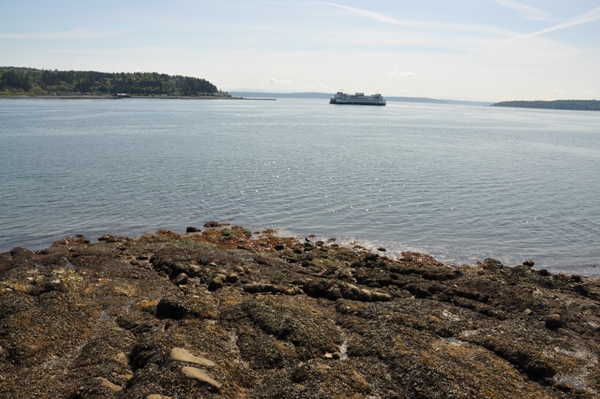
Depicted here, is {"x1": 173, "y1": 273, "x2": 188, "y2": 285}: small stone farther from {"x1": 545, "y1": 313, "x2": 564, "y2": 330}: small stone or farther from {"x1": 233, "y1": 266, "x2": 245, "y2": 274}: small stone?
{"x1": 545, "y1": 313, "x2": 564, "y2": 330}: small stone

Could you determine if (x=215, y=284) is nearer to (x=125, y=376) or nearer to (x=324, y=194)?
(x=125, y=376)

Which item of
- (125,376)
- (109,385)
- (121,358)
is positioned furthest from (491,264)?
(109,385)

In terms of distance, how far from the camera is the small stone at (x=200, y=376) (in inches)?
518

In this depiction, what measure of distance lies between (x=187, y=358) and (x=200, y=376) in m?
1.15

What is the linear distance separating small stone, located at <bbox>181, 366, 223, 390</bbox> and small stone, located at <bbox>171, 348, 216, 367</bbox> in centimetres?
50

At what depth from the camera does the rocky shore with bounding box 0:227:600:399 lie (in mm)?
13906

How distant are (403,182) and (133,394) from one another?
44.1 m

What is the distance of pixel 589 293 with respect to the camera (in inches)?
929

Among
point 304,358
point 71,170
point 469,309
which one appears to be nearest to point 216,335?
point 304,358

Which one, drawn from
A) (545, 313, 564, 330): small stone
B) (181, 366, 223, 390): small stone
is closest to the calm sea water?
(545, 313, 564, 330): small stone

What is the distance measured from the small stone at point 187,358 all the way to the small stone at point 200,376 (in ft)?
1.65

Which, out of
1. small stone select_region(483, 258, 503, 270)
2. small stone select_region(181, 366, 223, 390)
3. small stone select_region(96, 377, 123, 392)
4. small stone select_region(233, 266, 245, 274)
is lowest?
small stone select_region(483, 258, 503, 270)

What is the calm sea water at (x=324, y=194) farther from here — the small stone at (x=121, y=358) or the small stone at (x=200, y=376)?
the small stone at (x=200, y=376)

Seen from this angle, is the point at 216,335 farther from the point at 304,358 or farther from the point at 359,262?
the point at 359,262
